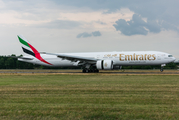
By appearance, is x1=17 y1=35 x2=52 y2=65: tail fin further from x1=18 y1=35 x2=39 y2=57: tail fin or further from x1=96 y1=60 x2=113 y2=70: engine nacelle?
x1=96 y1=60 x2=113 y2=70: engine nacelle

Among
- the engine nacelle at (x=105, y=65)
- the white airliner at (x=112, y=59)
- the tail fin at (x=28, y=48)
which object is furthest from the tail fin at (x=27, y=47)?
the engine nacelle at (x=105, y=65)

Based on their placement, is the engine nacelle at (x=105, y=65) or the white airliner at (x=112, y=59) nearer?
the engine nacelle at (x=105, y=65)

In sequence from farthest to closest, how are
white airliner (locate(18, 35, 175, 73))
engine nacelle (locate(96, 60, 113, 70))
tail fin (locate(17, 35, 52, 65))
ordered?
1. tail fin (locate(17, 35, 52, 65))
2. white airliner (locate(18, 35, 175, 73))
3. engine nacelle (locate(96, 60, 113, 70))

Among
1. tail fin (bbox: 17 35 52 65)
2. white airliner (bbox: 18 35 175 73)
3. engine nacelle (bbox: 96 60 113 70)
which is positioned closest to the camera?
engine nacelle (bbox: 96 60 113 70)

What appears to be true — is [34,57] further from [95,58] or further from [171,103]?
[171,103]

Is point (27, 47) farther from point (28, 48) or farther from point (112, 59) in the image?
point (112, 59)

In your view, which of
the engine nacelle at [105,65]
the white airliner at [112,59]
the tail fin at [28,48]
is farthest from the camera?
the tail fin at [28,48]

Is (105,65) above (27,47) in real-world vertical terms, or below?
below

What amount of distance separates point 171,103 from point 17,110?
597cm

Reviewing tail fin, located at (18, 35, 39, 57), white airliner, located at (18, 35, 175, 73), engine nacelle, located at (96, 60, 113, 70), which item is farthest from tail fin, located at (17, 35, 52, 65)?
engine nacelle, located at (96, 60, 113, 70)

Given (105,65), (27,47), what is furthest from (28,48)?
(105,65)

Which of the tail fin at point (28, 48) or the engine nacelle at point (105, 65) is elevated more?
the tail fin at point (28, 48)

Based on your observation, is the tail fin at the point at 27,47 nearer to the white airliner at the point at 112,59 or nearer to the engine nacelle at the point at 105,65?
the white airliner at the point at 112,59

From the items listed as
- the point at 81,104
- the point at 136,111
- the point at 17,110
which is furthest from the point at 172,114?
the point at 17,110
